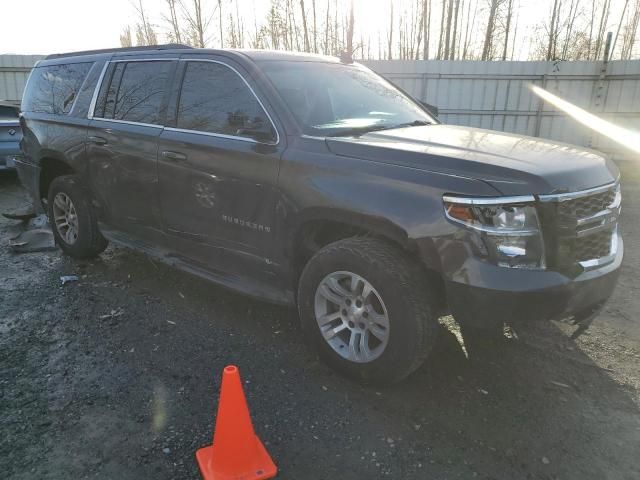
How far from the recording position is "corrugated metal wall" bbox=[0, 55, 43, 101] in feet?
44.5

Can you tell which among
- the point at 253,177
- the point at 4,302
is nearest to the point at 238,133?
the point at 253,177

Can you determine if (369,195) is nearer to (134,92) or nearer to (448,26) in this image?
(134,92)

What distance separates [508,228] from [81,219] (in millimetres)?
4040

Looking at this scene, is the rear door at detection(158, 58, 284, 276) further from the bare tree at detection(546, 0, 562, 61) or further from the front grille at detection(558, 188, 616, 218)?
the bare tree at detection(546, 0, 562, 61)

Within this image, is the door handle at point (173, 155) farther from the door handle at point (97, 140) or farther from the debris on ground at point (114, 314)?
the debris on ground at point (114, 314)

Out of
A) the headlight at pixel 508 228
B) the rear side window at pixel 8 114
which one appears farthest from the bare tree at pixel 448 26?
the headlight at pixel 508 228

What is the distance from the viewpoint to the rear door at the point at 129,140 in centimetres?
399

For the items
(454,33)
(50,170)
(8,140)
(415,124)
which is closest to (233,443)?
(415,124)

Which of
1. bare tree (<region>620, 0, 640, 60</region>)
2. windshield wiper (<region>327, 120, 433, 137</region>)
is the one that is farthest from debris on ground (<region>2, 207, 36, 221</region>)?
bare tree (<region>620, 0, 640, 60</region>)

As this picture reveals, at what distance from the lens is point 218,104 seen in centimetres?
358

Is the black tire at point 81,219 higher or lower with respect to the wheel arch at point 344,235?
lower

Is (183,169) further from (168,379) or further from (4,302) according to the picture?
(4,302)

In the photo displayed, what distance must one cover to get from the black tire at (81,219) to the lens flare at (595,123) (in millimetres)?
11206

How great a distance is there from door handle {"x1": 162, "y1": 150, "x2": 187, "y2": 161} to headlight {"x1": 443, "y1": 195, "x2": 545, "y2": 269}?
84.3 inches
